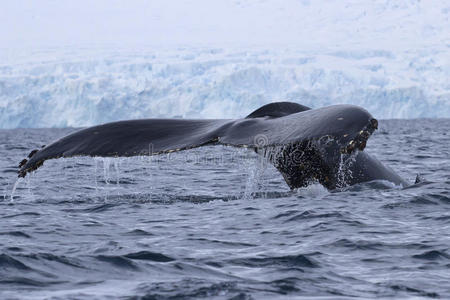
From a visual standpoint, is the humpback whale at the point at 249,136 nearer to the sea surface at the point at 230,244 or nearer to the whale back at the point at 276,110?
the whale back at the point at 276,110

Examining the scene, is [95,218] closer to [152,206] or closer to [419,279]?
[152,206]

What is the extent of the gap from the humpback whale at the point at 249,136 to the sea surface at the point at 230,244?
13.3 inches

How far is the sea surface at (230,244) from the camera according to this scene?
4781mm

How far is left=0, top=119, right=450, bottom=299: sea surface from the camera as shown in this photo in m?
4.78

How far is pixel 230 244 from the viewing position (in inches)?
255

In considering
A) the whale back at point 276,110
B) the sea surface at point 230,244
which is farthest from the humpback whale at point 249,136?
the sea surface at point 230,244

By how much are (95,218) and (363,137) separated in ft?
14.8

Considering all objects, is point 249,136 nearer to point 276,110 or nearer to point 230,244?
point 276,110

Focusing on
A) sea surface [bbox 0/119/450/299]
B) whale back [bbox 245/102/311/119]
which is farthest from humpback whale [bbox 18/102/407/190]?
sea surface [bbox 0/119/450/299]

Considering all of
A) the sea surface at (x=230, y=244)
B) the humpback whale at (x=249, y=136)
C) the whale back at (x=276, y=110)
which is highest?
the whale back at (x=276, y=110)

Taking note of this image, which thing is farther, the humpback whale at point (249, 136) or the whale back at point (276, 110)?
the whale back at point (276, 110)

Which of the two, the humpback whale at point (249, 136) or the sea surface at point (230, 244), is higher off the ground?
the humpback whale at point (249, 136)

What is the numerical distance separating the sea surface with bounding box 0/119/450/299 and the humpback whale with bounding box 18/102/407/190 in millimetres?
339

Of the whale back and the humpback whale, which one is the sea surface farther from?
the whale back
